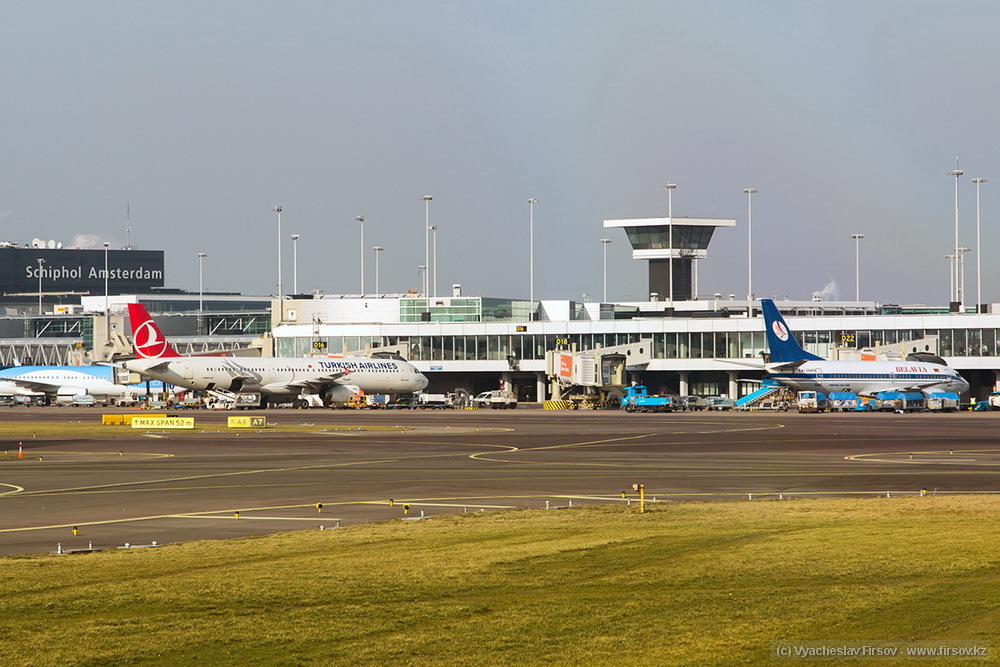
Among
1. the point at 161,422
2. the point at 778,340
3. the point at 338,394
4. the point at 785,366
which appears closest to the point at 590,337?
the point at 338,394

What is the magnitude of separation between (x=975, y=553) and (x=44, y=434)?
5804 cm

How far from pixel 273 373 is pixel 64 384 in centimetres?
3326

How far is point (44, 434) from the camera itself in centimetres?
6694

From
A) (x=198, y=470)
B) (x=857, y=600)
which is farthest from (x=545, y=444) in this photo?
(x=857, y=600)

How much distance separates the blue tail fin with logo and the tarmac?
34.1 metres

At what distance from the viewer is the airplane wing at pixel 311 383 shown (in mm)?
114575

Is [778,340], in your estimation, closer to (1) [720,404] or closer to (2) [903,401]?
(1) [720,404]

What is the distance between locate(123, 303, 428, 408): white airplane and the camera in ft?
355

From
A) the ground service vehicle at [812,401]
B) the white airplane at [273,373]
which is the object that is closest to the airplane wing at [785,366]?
the ground service vehicle at [812,401]

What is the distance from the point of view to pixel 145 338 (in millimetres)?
109375

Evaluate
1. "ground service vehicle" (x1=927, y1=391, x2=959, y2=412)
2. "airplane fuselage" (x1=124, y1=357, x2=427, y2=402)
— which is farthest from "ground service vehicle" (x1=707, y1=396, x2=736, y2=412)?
"airplane fuselage" (x1=124, y1=357, x2=427, y2=402)

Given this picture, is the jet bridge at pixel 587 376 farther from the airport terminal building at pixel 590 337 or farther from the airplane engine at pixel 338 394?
the airplane engine at pixel 338 394

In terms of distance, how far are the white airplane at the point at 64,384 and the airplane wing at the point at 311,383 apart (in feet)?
87.3

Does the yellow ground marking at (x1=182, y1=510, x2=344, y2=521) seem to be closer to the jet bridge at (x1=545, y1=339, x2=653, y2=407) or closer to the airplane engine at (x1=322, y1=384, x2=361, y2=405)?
the airplane engine at (x1=322, y1=384, x2=361, y2=405)
